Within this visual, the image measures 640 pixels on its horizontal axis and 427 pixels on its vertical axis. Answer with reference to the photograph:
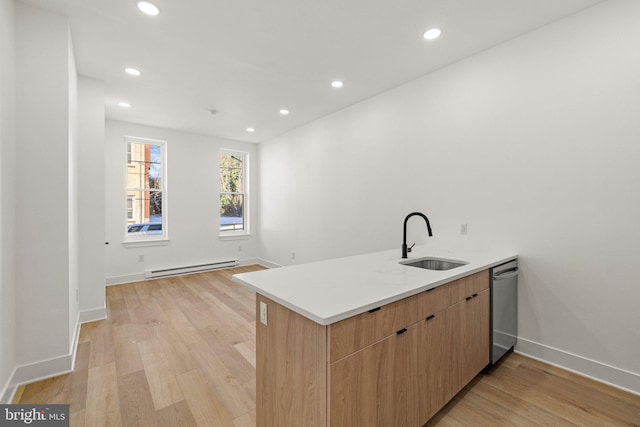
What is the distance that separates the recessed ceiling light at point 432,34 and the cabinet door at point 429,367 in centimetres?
224

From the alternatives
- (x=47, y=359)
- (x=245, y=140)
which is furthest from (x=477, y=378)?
(x=245, y=140)

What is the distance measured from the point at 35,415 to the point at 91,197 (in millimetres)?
Result: 2297

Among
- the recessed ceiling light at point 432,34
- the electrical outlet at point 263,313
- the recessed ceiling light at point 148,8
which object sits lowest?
the electrical outlet at point 263,313

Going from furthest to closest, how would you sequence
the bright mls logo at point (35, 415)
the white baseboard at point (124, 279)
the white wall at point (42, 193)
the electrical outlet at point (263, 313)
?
the white baseboard at point (124, 279) → the white wall at point (42, 193) → the bright mls logo at point (35, 415) → the electrical outlet at point (263, 313)

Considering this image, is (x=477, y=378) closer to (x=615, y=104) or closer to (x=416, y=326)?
(x=416, y=326)

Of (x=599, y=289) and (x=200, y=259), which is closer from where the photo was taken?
(x=599, y=289)

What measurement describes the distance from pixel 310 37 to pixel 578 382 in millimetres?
3452

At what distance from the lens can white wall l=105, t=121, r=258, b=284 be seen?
4.88 m

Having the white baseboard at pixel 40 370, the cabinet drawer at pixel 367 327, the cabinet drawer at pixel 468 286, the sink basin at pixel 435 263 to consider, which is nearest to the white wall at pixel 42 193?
the white baseboard at pixel 40 370

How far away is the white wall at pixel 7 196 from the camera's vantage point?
182cm

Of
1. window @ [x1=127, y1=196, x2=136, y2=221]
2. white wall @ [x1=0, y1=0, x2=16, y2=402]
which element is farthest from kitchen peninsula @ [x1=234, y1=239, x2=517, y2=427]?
window @ [x1=127, y1=196, x2=136, y2=221]

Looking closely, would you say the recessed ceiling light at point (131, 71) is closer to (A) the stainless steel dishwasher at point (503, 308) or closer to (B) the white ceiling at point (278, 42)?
(B) the white ceiling at point (278, 42)

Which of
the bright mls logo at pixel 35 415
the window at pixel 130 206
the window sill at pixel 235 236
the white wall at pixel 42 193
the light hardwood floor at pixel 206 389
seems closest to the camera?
the bright mls logo at pixel 35 415

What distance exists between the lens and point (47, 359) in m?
2.22
